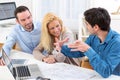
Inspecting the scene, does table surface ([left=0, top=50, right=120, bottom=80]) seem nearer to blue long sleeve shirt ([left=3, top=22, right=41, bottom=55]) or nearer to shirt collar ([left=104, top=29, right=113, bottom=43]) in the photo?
shirt collar ([left=104, top=29, right=113, bottom=43])

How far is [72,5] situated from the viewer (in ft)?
12.1

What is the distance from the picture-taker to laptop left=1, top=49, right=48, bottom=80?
165 cm

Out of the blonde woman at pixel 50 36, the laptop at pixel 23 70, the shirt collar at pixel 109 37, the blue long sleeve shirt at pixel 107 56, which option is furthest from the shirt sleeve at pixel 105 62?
the blonde woman at pixel 50 36

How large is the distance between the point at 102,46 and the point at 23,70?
2.17 feet

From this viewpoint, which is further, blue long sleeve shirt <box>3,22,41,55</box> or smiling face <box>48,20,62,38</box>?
blue long sleeve shirt <box>3,22,41,55</box>

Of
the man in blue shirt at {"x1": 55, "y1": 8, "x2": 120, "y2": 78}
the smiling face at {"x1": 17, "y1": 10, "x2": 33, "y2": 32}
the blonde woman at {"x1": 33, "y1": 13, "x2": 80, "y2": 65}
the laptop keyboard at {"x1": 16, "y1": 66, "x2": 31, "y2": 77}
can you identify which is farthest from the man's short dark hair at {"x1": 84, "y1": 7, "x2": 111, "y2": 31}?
the smiling face at {"x1": 17, "y1": 10, "x2": 33, "y2": 32}

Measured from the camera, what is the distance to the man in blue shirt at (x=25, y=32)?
2.61m

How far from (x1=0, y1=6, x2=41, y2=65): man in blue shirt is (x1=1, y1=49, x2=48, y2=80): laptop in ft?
2.25

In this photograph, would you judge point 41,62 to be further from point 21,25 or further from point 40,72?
point 21,25

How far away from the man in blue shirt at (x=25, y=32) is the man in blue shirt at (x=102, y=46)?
0.92m

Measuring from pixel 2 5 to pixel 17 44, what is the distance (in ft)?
4.54

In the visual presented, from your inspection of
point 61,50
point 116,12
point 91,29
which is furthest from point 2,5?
point 91,29

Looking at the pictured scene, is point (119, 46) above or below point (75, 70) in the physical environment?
above

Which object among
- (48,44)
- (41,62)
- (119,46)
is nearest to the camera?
(119,46)
